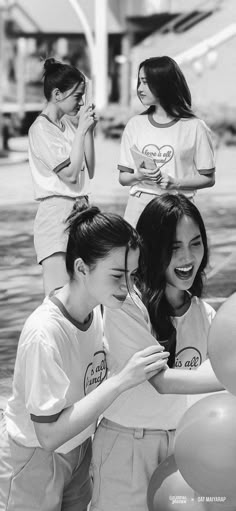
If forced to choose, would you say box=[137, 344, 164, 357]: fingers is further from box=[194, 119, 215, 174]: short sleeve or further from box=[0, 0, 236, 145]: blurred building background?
box=[0, 0, 236, 145]: blurred building background

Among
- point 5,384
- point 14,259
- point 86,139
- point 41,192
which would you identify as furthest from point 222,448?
point 14,259

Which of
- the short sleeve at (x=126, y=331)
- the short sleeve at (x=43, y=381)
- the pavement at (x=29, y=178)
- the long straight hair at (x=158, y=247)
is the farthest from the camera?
the pavement at (x=29, y=178)

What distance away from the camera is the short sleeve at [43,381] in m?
2.72

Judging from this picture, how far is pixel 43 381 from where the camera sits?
2.73 metres

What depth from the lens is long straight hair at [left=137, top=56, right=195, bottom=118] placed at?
5.04 meters

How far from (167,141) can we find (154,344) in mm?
2236

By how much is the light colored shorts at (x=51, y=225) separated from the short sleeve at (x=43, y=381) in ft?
7.68

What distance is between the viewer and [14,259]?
808 centimetres

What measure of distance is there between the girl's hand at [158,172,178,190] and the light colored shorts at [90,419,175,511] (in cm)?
216

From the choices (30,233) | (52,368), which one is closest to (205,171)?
(52,368)

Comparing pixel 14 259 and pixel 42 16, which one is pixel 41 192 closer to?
pixel 14 259

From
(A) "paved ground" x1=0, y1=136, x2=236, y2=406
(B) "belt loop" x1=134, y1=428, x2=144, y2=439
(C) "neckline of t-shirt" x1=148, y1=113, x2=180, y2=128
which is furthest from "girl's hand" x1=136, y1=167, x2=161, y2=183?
(B) "belt loop" x1=134, y1=428, x2=144, y2=439

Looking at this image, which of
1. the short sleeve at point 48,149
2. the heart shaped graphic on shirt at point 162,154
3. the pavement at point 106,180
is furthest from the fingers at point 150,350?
the pavement at point 106,180

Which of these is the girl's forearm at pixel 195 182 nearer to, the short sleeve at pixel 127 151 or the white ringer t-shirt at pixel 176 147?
the white ringer t-shirt at pixel 176 147
